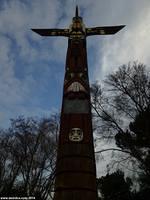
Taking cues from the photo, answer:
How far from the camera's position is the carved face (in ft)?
49.6

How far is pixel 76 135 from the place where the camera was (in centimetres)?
1521

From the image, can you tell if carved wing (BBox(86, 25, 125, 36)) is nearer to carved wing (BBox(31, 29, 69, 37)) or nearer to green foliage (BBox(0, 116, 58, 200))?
carved wing (BBox(31, 29, 69, 37))

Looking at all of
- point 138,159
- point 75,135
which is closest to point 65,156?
point 75,135

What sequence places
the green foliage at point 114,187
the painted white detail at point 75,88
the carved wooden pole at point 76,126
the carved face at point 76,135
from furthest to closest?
the green foliage at point 114,187
the painted white detail at point 75,88
the carved face at point 76,135
the carved wooden pole at point 76,126

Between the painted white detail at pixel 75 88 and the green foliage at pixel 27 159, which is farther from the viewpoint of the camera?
the green foliage at pixel 27 159

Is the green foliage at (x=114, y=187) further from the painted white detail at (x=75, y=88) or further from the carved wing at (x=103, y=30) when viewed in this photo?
the carved wing at (x=103, y=30)

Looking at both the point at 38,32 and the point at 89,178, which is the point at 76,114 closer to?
the point at 89,178

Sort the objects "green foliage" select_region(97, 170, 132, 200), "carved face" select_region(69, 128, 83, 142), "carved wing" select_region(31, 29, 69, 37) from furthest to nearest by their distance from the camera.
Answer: "green foliage" select_region(97, 170, 132, 200) → "carved wing" select_region(31, 29, 69, 37) → "carved face" select_region(69, 128, 83, 142)

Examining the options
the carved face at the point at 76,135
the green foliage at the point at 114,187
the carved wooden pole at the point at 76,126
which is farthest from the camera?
the green foliage at the point at 114,187

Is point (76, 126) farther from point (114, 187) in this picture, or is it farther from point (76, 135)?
point (114, 187)

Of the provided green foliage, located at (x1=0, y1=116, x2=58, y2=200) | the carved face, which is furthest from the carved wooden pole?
green foliage, located at (x1=0, y1=116, x2=58, y2=200)

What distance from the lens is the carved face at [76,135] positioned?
1513 centimetres

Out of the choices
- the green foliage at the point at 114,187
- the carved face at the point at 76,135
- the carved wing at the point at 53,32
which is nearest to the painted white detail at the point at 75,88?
the carved face at the point at 76,135

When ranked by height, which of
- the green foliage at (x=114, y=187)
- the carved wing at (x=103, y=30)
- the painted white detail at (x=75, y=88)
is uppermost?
the carved wing at (x=103, y=30)
